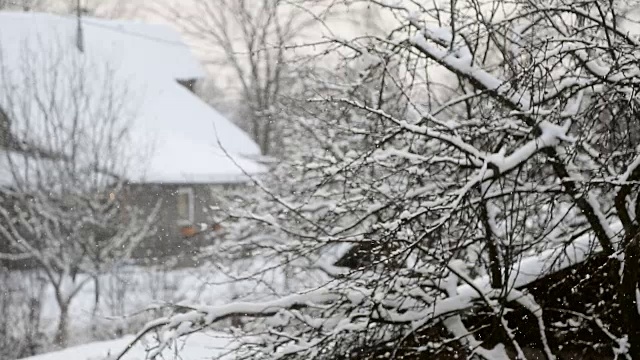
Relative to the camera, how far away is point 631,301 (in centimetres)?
454

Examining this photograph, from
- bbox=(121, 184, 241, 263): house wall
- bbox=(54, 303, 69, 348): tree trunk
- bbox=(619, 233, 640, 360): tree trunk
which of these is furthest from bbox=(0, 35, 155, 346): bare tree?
bbox=(619, 233, 640, 360): tree trunk

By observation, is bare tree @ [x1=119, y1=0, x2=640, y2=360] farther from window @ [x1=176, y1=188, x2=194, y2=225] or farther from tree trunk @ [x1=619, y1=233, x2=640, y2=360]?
window @ [x1=176, y1=188, x2=194, y2=225]

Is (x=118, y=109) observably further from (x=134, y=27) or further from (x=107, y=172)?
(x=134, y=27)

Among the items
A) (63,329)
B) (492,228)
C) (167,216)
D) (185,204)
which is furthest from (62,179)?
(492,228)

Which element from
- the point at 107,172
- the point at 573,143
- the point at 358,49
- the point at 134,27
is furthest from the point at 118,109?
the point at 573,143

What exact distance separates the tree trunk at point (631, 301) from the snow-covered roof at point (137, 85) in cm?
879

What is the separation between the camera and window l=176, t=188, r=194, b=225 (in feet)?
78.8

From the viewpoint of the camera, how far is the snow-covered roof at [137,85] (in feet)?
57.8

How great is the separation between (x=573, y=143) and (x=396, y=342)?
1.61m

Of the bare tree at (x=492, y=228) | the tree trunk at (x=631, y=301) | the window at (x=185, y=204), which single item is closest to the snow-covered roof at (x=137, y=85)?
the window at (x=185, y=204)

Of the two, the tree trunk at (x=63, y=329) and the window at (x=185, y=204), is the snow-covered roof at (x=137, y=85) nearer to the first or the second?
the window at (x=185, y=204)

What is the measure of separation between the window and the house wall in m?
0.08

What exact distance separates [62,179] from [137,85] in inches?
327

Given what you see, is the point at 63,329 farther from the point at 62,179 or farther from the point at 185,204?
the point at 185,204
